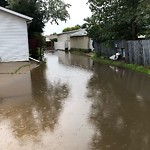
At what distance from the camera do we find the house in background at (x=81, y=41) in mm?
43184

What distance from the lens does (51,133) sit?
7.41m

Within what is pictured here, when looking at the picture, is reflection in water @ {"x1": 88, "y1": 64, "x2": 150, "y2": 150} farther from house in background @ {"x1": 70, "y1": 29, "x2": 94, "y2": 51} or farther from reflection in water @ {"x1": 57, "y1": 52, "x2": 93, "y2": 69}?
house in background @ {"x1": 70, "y1": 29, "x2": 94, "y2": 51}

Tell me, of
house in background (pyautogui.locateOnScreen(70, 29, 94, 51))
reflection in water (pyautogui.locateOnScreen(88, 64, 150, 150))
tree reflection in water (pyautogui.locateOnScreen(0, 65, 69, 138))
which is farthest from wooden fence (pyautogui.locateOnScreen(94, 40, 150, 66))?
house in background (pyautogui.locateOnScreen(70, 29, 94, 51))

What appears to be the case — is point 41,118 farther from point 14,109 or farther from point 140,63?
point 140,63

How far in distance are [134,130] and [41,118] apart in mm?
2623

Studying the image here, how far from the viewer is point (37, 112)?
31.1ft

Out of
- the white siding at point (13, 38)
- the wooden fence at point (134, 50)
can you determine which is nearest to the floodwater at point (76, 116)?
the wooden fence at point (134, 50)

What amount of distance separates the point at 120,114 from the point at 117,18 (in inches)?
637

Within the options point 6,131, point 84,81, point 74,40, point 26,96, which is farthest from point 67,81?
point 74,40

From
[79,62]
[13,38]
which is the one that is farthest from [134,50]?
[13,38]

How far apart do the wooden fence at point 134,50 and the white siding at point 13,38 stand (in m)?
6.95

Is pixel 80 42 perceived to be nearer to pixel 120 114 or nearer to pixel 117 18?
pixel 117 18

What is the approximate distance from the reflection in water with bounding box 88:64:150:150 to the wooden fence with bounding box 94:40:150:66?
4.26m

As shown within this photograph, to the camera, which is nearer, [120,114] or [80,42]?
[120,114]
